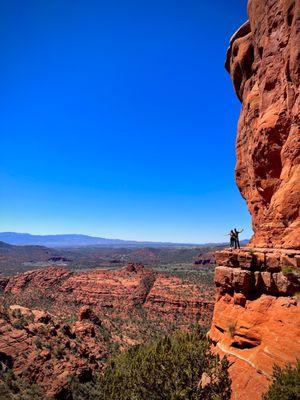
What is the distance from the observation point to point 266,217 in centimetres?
2053

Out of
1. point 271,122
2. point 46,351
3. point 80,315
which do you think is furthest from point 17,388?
point 271,122

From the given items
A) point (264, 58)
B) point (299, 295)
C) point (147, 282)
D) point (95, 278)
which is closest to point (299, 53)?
point (264, 58)

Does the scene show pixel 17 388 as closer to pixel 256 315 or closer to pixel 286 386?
pixel 256 315

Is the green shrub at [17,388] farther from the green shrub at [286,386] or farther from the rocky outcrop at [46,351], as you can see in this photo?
the green shrub at [286,386]

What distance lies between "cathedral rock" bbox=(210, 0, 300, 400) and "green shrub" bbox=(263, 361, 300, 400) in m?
0.96

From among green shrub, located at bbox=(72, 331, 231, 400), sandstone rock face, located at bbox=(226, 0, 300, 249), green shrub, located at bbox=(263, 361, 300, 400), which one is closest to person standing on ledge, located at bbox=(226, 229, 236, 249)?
sandstone rock face, located at bbox=(226, 0, 300, 249)

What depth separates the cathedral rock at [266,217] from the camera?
48.3ft

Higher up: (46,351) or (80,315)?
(46,351)

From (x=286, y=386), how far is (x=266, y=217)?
10.4m

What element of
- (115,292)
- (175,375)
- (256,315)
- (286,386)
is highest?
(256,315)

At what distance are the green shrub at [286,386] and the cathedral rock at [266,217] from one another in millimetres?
959

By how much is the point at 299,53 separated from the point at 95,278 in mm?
84944

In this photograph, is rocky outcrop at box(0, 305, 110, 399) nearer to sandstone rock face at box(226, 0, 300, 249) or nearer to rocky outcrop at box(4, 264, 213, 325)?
sandstone rock face at box(226, 0, 300, 249)

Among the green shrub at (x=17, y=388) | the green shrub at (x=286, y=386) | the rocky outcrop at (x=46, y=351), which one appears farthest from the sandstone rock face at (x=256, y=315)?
the rocky outcrop at (x=46, y=351)
